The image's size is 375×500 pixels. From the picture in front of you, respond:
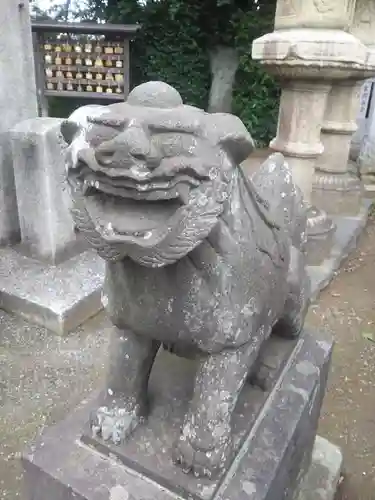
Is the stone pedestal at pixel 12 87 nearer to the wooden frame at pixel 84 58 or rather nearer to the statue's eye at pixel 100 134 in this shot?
the wooden frame at pixel 84 58

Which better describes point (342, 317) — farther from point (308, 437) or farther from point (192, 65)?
point (192, 65)

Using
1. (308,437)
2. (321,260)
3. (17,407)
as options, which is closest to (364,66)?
(321,260)

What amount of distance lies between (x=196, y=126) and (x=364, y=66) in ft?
5.92

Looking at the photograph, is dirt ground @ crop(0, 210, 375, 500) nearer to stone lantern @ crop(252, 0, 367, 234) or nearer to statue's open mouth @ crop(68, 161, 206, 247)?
stone lantern @ crop(252, 0, 367, 234)

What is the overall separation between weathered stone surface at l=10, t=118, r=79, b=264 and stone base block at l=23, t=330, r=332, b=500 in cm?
122

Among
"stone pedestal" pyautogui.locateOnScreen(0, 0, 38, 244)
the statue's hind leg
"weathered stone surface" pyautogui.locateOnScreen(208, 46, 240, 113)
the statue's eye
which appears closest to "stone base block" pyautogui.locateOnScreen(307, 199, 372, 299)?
the statue's hind leg

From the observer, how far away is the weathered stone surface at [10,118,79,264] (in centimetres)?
204

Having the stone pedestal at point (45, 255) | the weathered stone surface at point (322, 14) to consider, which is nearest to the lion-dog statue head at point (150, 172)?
the stone pedestal at point (45, 255)

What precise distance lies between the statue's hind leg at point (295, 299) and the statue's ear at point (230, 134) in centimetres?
42

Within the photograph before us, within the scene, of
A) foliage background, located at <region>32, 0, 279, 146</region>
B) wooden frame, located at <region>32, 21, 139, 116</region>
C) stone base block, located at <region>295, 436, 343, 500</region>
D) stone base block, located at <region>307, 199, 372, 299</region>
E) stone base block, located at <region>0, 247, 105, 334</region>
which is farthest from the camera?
foliage background, located at <region>32, 0, 279, 146</region>

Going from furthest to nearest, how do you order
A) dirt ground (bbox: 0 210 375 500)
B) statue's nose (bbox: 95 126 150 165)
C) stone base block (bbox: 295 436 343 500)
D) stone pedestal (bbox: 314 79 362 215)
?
stone pedestal (bbox: 314 79 362 215) < dirt ground (bbox: 0 210 375 500) < stone base block (bbox: 295 436 343 500) < statue's nose (bbox: 95 126 150 165)

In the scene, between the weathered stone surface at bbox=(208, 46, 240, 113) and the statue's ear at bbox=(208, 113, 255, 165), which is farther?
the weathered stone surface at bbox=(208, 46, 240, 113)

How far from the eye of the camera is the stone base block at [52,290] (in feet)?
6.33

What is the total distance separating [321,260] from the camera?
8.28ft
